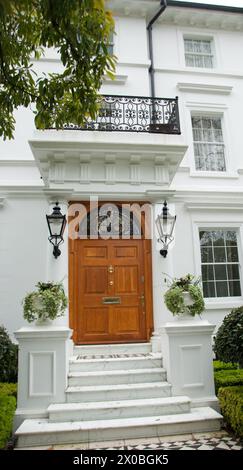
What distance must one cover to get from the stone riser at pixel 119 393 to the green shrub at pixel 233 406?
90 centimetres

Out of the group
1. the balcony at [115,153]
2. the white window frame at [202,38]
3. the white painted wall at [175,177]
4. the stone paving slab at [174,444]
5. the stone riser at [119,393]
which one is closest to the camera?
the stone paving slab at [174,444]

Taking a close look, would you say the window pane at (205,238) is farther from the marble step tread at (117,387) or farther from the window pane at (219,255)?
the marble step tread at (117,387)

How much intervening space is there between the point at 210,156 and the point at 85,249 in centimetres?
479

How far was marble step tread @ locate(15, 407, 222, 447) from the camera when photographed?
477cm

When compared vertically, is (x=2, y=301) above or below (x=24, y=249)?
below

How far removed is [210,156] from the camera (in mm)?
9844

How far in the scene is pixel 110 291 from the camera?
24.9 feet

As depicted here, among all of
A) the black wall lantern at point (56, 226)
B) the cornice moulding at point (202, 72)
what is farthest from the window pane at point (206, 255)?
the cornice moulding at point (202, 72)

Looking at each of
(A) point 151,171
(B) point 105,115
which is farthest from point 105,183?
(B) point 105,115

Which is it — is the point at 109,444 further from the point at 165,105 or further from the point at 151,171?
the point at 165,105

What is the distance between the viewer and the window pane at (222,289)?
29.2ft

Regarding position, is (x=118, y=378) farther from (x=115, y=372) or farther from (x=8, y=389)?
(x=8, y=389)

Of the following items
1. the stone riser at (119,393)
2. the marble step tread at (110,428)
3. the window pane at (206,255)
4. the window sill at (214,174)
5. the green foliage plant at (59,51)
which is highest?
the window sill at (214,174)

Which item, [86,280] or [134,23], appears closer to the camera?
[86,280]
